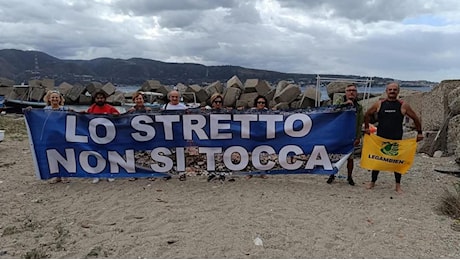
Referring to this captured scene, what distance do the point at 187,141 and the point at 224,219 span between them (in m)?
2.15

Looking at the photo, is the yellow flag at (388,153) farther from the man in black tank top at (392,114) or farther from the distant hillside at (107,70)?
the distant hillside at (107,70)

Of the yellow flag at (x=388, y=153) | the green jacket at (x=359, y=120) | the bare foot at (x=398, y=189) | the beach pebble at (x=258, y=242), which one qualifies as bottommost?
the bare foot at (x=398, y=189)

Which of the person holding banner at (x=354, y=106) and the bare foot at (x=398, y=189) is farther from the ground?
the person holding banner at (x=354, y=106)

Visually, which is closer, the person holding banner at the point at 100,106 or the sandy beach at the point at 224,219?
the sandy beach at the point at 224,219

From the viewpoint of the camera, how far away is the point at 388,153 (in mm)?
6727

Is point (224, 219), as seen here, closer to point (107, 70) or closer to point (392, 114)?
point (392, 114)

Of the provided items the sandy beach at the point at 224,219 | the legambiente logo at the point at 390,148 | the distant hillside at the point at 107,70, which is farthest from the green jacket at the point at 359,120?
the distant hillside at the point at 107,70

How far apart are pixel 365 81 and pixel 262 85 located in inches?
608

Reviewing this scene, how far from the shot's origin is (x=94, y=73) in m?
70.5

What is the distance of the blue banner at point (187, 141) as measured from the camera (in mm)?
6898

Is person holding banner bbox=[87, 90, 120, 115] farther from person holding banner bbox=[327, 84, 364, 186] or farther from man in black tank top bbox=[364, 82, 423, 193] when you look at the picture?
man in black tank top bbox=[364, 82, 423, 193]

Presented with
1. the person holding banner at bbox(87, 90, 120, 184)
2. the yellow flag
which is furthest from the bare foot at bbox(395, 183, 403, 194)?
the person holding banner at bbox(87, 90, 120, 184)

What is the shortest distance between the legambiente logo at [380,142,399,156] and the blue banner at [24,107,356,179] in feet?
1.88

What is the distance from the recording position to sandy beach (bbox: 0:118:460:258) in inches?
173
